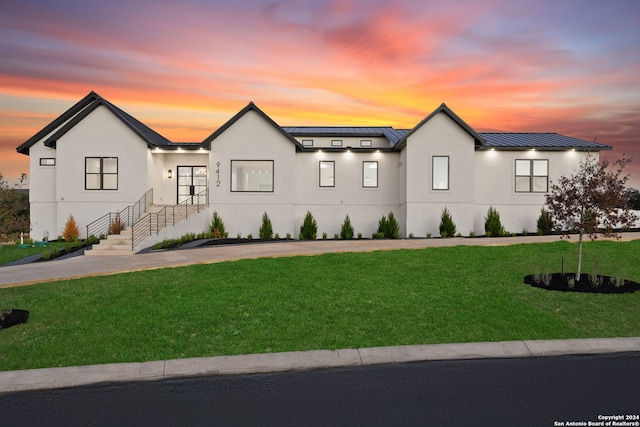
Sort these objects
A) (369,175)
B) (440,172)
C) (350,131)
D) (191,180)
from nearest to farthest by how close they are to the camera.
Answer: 1. (440,172)
2. (369,175)
3. (191,180)
4. (350,131)

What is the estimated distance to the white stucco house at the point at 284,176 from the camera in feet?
88.6

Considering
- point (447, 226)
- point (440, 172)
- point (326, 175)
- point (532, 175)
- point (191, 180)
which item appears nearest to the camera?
point (447, 226)

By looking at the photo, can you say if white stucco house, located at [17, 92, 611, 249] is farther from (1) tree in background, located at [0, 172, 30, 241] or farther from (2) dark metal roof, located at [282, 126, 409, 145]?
(1) tree in background, located at [0, 172, 30, 241]

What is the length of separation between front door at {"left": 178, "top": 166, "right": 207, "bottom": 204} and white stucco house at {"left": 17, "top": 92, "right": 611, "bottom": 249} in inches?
29.6

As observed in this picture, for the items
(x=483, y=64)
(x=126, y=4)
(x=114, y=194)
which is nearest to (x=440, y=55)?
(x=483, y=64)

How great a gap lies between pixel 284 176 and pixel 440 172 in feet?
27.5

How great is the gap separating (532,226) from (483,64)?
30.7ft

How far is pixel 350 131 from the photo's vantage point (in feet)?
117

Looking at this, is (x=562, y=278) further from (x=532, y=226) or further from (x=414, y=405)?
(x=532, y=226)

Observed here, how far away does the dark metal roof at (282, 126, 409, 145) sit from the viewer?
33469 millimetres

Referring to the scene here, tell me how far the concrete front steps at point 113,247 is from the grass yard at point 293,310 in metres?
7.00

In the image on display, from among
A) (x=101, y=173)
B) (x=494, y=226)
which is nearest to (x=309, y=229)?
(x=494, y=226)

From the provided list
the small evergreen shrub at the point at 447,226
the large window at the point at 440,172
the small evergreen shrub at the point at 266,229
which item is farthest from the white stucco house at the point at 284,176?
the small evergreen shrub at the point at 447,226

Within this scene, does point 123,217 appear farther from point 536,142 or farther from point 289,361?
point 536,142
